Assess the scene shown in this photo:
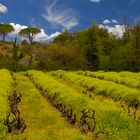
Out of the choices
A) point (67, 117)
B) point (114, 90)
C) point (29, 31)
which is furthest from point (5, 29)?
point (67, 117)

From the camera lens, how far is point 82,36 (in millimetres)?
113250

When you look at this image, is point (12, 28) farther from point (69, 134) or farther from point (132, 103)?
point (69, 134)

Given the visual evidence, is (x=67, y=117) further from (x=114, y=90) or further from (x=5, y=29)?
(x=5, y=29)

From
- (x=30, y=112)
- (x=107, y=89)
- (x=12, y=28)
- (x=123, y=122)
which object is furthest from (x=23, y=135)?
(x=12, y=28)

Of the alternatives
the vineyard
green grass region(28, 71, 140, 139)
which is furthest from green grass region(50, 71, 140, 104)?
green grass region(28, 71, 140, 139)

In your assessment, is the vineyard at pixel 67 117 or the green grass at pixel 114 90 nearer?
the vineyard at pixel 67 117

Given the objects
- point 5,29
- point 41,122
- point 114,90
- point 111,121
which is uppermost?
point 5,29

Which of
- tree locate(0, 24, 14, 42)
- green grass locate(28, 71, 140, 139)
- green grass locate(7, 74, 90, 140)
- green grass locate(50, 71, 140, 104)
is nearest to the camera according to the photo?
green grass locate(7, 74, 90, 140)

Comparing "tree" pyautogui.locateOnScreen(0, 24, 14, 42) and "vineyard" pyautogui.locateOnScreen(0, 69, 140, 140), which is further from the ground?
"tree" pyautogui.locateOnScreen(0, 24, 14, 42)

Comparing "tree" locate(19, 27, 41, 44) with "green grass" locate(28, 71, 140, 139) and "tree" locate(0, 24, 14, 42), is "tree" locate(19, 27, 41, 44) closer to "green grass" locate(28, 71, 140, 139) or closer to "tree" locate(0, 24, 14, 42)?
"tree" locate(0, 24, 14, 42)

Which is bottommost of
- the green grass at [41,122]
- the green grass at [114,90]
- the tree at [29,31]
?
the green grass at [41,122]

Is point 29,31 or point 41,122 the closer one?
point 41,122

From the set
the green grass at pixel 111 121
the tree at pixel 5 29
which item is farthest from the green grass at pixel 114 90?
the tree at pixel 5 29

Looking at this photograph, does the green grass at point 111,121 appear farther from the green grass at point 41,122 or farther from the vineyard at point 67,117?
the green grass at point 41,122
